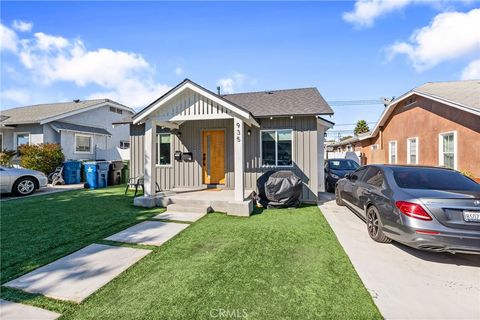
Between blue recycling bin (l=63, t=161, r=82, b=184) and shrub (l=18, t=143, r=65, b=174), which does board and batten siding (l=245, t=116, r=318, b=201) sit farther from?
shrub (l=18, t=143, r=65, b=174)

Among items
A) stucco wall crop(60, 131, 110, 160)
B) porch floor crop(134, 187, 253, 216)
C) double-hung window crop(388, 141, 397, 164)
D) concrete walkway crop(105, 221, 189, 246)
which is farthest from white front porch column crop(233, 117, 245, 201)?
stucco wall crop(60, 131, 110, 160)

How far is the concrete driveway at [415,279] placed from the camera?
243 centimetres

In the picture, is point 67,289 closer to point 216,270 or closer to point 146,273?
point 146,273

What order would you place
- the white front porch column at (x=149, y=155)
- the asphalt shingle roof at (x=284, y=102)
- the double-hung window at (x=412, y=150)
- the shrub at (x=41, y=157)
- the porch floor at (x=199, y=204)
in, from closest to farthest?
the porch floor at (x=199, y=204), the white front porch column at (x=149, y=155), the asphalt shingle roof at (x=284, y=102), the double-hung window at (x=412, y=150), the shrub at (x=41, y=157)

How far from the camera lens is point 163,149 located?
994 cm

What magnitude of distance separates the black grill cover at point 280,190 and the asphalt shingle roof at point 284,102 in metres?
2.58

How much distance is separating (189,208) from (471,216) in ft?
20.3

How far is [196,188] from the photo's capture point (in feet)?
30.4

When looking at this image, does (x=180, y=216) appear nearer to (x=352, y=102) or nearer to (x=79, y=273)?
(x=79, y=273)

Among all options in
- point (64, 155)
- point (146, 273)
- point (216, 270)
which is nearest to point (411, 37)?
point (216, 270)

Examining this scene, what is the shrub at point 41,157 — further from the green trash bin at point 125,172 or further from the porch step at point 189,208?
the porch step at point 189,208

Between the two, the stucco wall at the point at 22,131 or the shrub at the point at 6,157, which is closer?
the shrub at the point at 6,157

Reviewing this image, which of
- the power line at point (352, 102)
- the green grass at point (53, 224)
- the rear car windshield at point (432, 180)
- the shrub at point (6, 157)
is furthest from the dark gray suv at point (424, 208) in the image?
the power line at point (352, 102)

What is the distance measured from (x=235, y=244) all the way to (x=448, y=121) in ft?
34.0
